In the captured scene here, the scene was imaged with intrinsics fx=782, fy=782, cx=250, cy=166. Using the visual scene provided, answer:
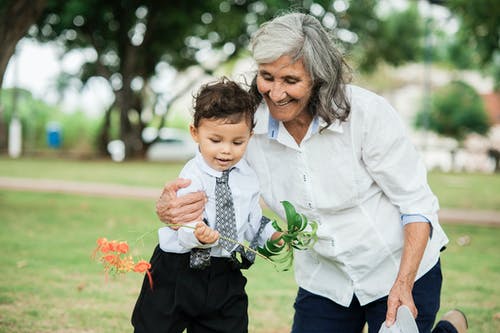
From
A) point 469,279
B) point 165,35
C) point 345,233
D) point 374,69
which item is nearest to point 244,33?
point 165,35

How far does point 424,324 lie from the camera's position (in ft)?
12.2

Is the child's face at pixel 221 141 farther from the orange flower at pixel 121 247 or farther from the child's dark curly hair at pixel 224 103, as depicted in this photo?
the orange flower at pixel 121 247

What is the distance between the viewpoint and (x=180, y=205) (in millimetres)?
3180

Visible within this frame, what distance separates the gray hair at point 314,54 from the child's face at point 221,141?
0.31m

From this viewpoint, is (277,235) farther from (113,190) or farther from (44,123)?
(44,123)

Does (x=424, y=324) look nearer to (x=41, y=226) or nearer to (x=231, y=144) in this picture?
(x=231, y=144)

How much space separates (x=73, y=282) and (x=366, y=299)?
3766 millimetres

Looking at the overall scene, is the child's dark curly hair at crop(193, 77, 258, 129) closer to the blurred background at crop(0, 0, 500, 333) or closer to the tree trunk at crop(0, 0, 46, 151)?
the blurred background at crop(0, 0, 500, 333)

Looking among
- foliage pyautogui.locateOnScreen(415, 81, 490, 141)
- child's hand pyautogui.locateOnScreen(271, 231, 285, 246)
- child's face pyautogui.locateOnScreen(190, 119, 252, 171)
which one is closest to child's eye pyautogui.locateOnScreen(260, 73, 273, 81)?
child's face pyautogui.locateOnScreen(190, 119, 252, 171)

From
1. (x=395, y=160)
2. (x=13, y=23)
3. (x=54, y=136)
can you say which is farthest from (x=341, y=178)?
(x=54, y=136)

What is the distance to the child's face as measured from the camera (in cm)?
324

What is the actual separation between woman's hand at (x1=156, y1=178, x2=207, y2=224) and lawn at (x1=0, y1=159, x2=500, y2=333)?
0.41 ft

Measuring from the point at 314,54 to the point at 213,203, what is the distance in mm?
756

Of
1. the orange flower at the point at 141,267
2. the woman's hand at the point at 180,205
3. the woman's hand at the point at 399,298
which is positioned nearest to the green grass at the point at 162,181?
the woman's hand at the point at 399,298
